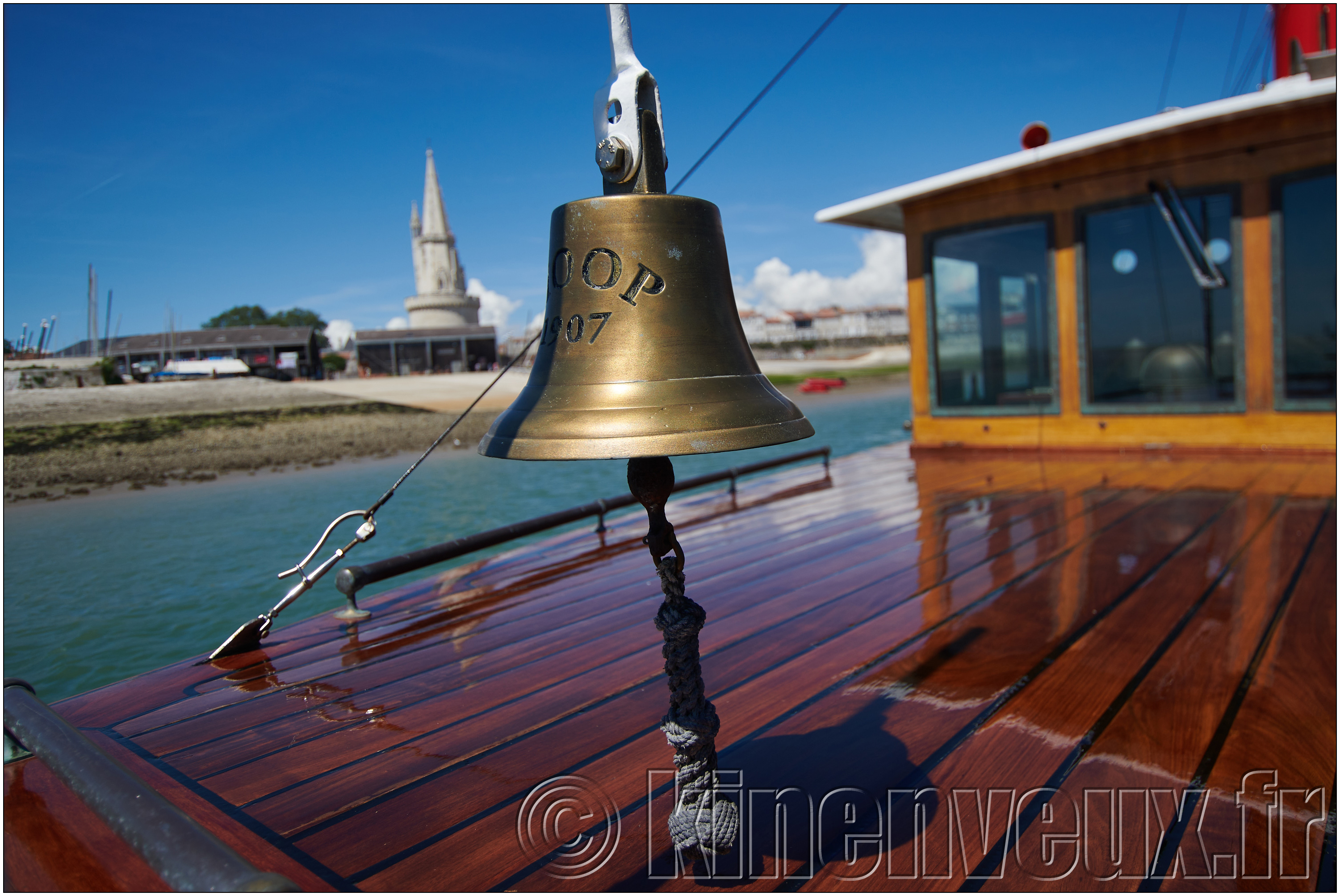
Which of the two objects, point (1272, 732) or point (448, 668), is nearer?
point (1272, 732)

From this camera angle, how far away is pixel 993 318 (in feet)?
20.8

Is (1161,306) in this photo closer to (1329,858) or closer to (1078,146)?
(1078,146)

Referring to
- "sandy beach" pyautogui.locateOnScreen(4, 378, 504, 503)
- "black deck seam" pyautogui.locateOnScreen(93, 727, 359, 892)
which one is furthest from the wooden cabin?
"black deck seam" pyautogui.locateOnScreen(93, 727, 359, 892)

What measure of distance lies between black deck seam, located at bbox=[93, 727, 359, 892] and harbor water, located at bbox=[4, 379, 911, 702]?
2.31 meters

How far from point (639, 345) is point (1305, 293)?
569 cm

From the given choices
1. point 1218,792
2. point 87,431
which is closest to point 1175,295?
point 1218,792

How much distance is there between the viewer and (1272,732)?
6.09ft

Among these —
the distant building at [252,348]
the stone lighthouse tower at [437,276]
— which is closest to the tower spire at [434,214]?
the stone lighthouse tower at [437,276]

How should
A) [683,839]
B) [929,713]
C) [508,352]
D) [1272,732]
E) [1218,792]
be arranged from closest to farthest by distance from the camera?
[683,839] → [1218,792] → [1272,732] → [929,713] → [508,352]

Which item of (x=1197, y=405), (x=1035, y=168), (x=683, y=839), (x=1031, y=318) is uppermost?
(x=1035, y=168)

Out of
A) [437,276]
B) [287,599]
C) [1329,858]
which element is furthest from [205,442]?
[437,276]

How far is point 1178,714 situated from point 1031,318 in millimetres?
4716

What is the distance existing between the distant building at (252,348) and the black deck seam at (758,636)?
1172 inches

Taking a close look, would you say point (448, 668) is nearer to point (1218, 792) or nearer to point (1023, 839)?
point (1023, 839)
